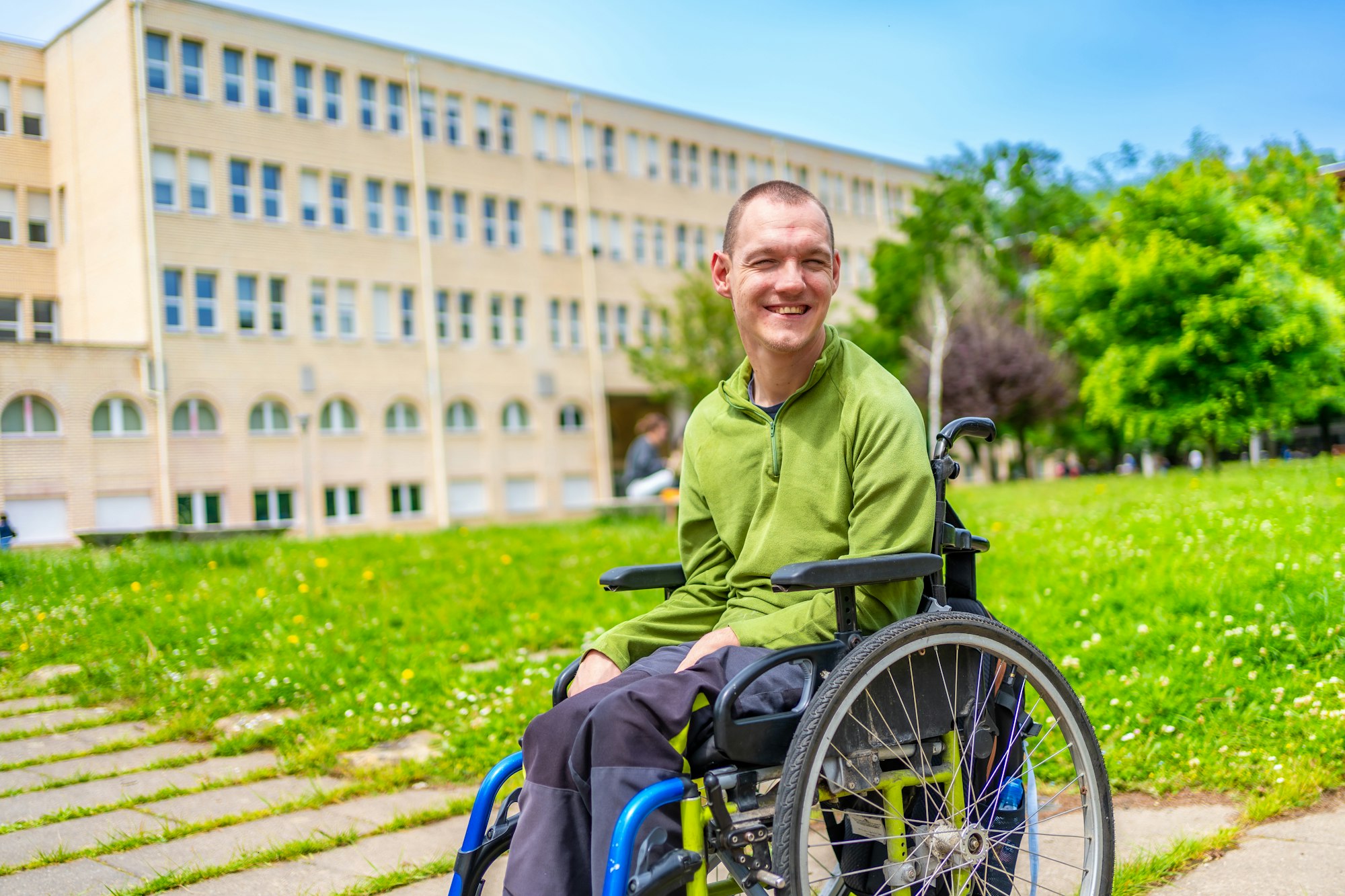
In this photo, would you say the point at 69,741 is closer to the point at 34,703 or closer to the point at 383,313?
the point at 34,703

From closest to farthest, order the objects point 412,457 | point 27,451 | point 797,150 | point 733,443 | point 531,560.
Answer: point 733,443
point 531,560
point 27,451
point 412,457
point 797,150

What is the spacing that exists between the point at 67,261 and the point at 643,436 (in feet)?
28.0

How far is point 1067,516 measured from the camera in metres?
10.6

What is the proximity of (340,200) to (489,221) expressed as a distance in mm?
6187

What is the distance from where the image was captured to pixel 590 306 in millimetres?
47469

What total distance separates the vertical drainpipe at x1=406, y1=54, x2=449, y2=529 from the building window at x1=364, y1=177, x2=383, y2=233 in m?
1.31

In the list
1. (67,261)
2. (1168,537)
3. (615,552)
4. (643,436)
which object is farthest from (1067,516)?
(67,261)

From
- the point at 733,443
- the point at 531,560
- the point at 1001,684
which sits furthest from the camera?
the point at 531,560

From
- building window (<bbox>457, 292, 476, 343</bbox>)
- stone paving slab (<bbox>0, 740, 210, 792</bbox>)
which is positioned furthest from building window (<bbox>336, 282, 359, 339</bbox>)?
stone paving slab (<bbox>0, 740, 210, 792</bbox>)

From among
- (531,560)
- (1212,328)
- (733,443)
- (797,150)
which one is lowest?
(531,560)

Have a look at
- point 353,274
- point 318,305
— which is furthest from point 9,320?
point 353,274

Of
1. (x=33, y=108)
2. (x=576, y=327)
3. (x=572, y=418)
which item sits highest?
(x=576, y=327)

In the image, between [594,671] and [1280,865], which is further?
[1280,865]

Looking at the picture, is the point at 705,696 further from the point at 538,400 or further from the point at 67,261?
the point at 538,400
